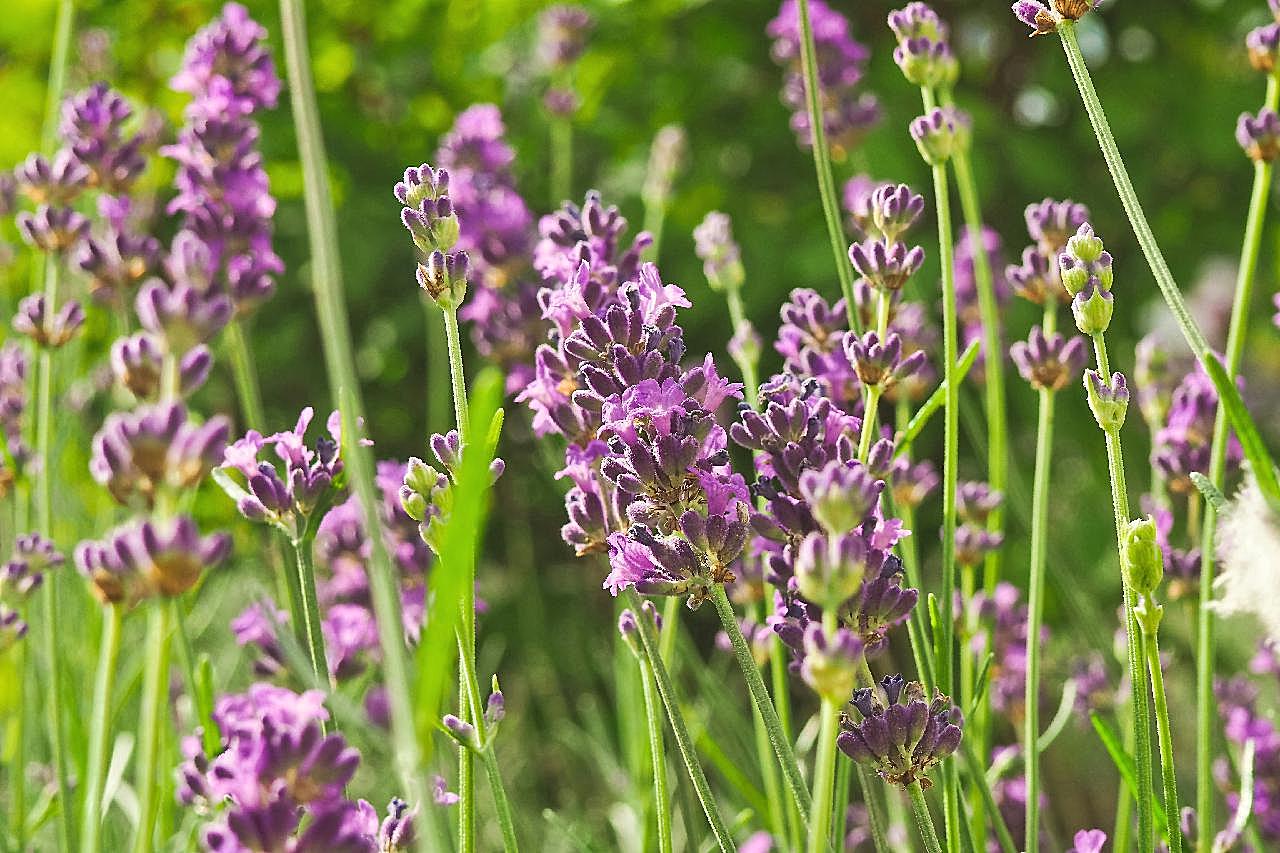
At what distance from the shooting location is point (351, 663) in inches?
58.4

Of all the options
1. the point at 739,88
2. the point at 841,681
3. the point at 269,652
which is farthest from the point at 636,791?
the point at 739,88

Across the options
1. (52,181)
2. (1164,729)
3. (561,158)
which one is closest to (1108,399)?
(1164,729)

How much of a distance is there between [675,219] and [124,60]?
1403 millimetres

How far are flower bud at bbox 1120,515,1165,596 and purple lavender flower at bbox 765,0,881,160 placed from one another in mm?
1048

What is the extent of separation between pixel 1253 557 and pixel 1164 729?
0.14 metres

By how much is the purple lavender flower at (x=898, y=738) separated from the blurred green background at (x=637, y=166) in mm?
1637

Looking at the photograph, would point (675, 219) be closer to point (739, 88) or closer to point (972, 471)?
point (739, 88)

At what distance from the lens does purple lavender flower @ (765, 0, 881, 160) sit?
1855mm

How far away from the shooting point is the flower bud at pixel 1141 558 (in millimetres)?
866

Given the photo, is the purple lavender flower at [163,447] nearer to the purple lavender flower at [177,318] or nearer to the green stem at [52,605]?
the purple lavender flower at [177,318]

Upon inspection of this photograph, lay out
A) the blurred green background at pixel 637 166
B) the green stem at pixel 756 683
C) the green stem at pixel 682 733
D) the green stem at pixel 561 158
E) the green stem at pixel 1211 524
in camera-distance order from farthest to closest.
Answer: the blurred green background at pixel 637 166, the green stem at pixel 561 158, the green stem at pixel 1211 524, the green stem at pixel 682 733, the green stem at pixel 756 683

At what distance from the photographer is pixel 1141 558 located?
872mm

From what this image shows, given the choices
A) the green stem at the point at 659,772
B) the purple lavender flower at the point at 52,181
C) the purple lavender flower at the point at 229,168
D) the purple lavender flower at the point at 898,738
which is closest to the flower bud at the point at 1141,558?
the purple lavender flower at the point at 898,738

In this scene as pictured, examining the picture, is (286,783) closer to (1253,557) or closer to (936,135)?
(1253,557)
